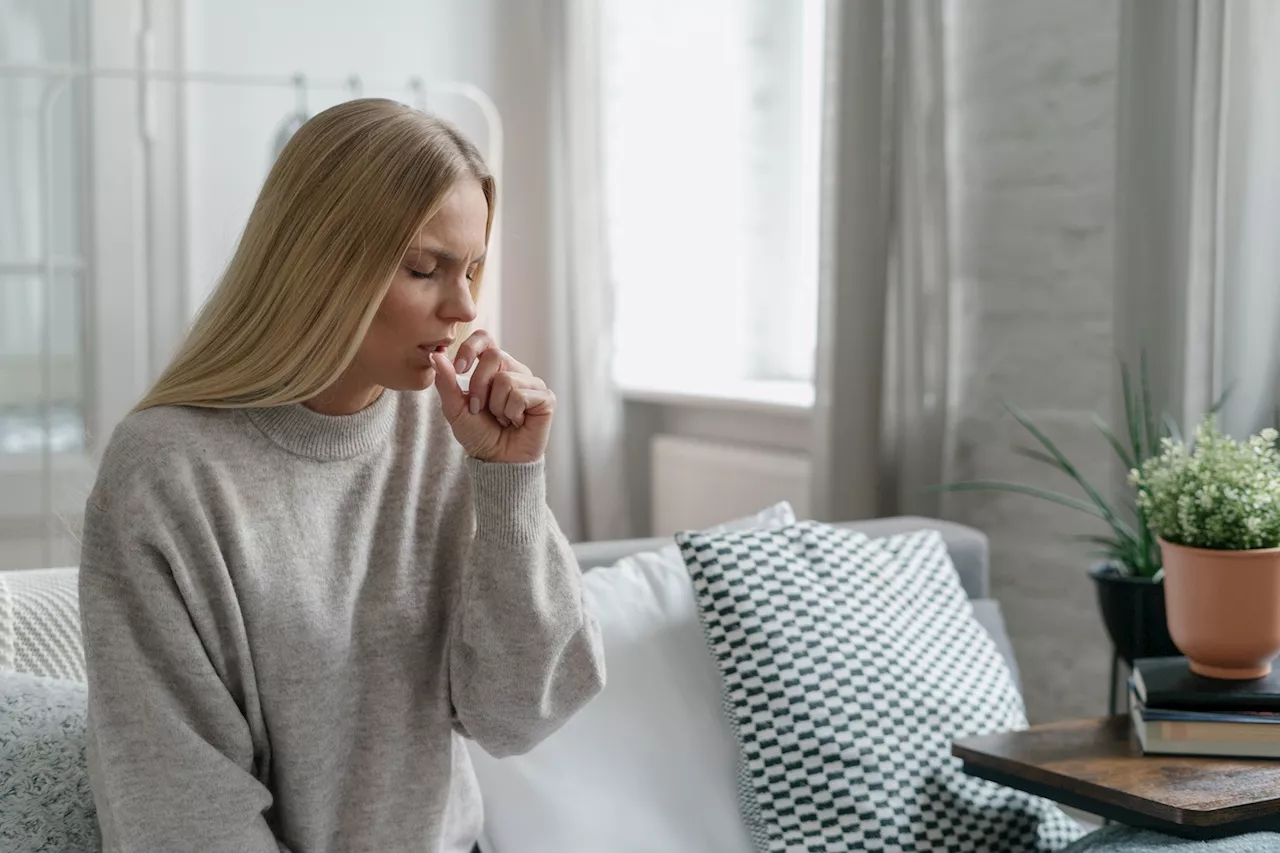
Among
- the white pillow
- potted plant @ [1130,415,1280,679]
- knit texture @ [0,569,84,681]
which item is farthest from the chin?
potted plant @ [1130,415,1280,679]

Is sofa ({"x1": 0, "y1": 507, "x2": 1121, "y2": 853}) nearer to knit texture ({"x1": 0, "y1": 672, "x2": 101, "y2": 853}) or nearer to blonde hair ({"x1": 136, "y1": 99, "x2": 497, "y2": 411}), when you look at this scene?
knit texture ({"x1": 0, "y1": 672, "x2": 101, "y2": 853})

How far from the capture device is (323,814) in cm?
106

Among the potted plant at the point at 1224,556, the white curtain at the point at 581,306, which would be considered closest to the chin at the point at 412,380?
the potted plant at the point at 1224,556

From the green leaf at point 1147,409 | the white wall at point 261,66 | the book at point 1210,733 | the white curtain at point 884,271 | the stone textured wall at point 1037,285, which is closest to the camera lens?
the book at point 1210,733

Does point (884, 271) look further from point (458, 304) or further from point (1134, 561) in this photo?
point (458, 304)

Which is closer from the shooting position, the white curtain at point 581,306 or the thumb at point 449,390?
the thumb at point 449,390

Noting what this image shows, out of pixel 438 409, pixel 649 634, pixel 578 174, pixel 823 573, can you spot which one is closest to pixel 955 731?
pixel 823 573

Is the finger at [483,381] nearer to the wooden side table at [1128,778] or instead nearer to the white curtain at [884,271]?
the wooden side table at [1128,778]

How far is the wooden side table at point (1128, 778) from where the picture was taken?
46.5 inches

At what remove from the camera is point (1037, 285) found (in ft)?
7.23

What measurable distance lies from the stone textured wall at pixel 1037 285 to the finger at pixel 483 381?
1.24 metres

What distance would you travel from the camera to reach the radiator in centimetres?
267

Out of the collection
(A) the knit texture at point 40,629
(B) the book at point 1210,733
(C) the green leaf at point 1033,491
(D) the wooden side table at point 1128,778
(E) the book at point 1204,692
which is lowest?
(D) the wooden side table at point 1128,778

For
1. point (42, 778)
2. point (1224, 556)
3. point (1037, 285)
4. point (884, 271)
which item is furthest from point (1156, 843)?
point (884, 271)
